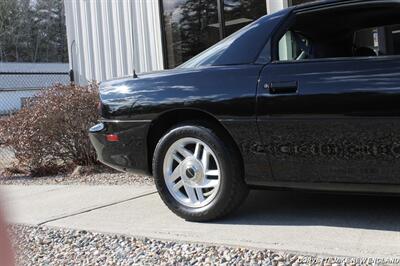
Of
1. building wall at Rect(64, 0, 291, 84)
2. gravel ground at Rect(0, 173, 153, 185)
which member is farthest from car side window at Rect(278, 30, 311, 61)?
building wall at Rect(64, 0, 291, 84)

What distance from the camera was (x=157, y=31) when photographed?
1043cm

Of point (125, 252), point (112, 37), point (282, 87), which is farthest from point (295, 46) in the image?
point (112, 37)

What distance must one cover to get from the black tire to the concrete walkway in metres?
0.11

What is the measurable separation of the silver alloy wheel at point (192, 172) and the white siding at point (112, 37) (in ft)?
18.9

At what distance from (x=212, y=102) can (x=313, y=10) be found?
3.49 ft

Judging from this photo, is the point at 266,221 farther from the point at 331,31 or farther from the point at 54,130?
the point at 54,130

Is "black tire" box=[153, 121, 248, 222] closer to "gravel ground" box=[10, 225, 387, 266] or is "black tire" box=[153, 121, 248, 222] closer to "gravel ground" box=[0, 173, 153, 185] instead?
"gravel ground" box=[10, 225, 387, 266]

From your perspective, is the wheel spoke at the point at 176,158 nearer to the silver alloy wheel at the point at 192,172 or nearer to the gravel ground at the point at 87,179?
the silver alloy wheel at the point at 192,172

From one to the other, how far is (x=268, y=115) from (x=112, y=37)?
719 centimetres

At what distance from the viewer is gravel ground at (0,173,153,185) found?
23.5 ft

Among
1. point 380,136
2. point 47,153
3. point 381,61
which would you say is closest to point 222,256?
point 380,136

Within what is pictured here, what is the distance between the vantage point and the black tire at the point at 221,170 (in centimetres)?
455

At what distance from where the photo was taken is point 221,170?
4.57 metres

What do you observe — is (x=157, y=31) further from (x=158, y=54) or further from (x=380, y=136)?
(x=380, y=136)
